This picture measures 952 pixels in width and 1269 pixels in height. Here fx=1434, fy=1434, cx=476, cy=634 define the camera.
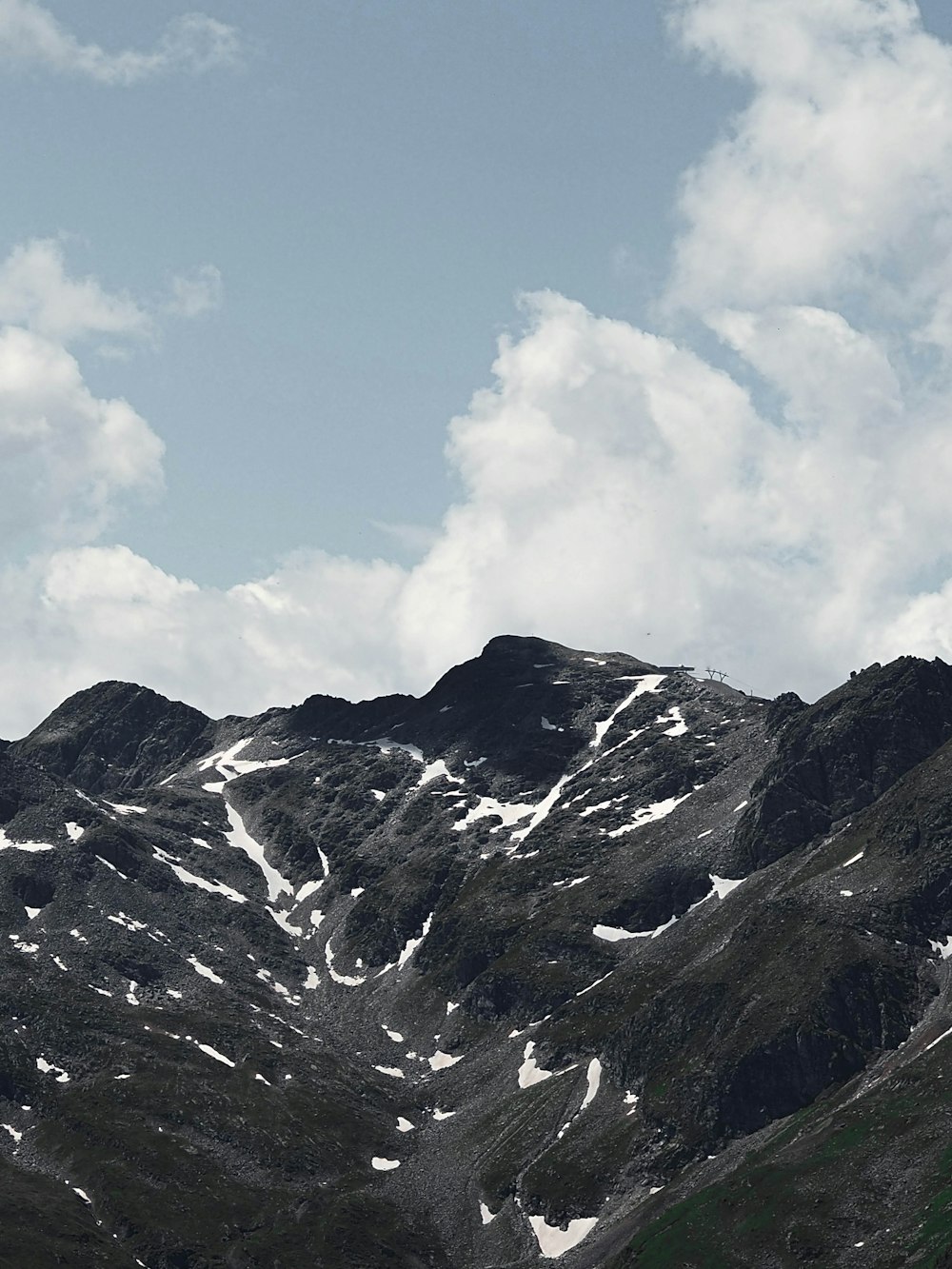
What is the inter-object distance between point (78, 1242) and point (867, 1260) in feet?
346

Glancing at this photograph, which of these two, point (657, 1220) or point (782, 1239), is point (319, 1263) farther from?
point (782, 1239)

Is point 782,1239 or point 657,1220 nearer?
point 782,1239

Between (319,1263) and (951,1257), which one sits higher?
(319,1263)

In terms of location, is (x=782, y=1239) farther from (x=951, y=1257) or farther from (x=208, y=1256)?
(x=208, y=1256)

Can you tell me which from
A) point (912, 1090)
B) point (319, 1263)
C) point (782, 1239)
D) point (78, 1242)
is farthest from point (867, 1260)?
point (78, 1242)

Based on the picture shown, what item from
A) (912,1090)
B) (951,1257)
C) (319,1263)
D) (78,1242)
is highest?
(78,1242)

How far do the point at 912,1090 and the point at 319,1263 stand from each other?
84.3m

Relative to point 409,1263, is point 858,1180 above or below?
below

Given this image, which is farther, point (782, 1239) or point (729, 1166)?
point (729, 1166)

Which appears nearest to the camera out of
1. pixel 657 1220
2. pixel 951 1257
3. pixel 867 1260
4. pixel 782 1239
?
pixel 951 1257

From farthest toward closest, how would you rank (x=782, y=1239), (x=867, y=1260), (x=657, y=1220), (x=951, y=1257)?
(x=657, y=1220)
(x=782, y=1239)
(x=867, y=1260)
(x=951, y=1257)

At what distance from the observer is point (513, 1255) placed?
19875 cm

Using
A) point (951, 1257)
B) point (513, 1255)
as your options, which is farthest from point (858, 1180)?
point (513, 1255)

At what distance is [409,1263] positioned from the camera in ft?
654
